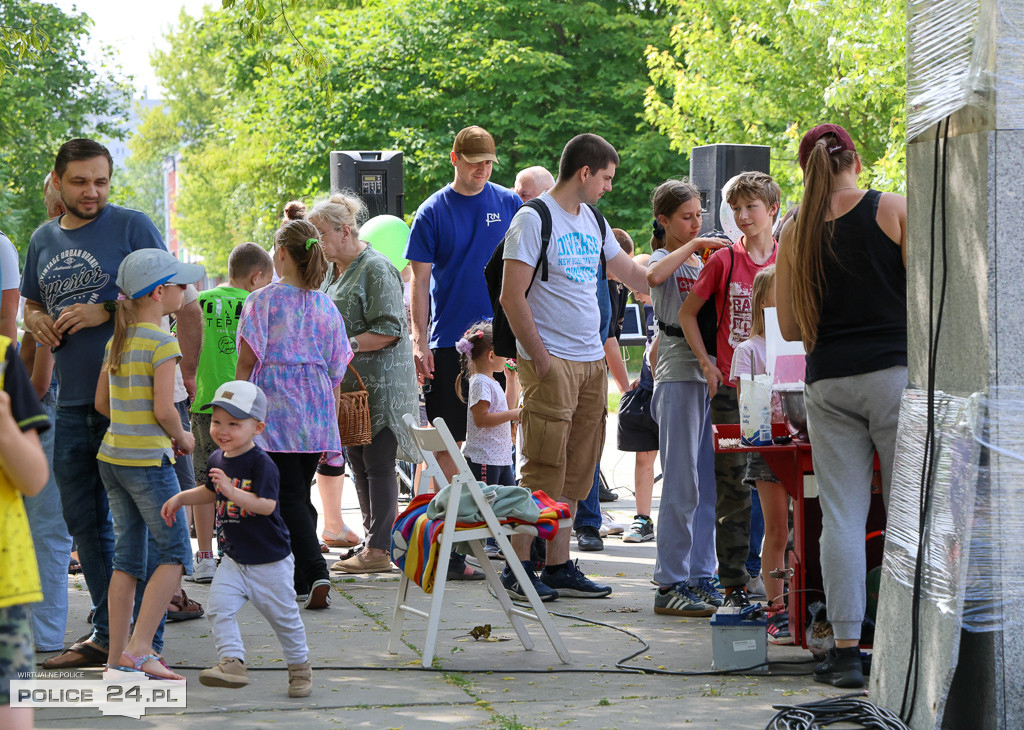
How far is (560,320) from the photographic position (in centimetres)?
612

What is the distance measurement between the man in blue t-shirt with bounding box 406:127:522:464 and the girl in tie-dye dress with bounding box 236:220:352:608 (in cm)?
131

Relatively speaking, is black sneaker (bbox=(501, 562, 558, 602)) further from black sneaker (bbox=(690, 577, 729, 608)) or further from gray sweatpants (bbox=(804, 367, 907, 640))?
gray sweatpants (bbox=(804, 367, 907, 640))

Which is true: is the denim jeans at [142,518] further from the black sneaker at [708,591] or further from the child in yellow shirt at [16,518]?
the black sneaker at [708,591]

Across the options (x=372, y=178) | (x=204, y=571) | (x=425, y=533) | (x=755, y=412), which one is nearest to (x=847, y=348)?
(x=755, y=412)

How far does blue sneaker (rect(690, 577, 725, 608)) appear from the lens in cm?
607

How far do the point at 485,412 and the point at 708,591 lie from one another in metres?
1.68

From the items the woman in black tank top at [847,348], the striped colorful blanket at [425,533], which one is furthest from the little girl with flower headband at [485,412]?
the woman in black tank top at [847,348]

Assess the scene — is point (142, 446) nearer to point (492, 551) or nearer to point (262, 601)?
point (262, 601)

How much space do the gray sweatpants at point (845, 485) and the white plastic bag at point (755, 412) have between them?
515 mm

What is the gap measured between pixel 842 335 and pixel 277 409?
9.33 feet

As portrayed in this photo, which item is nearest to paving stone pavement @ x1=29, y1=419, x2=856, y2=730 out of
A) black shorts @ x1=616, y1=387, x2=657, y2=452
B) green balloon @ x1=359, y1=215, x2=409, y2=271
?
black shorts @ x1=616, y1=387, x2=657, y2=452

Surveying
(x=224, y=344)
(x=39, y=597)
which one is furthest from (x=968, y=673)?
(x=224, y=344)

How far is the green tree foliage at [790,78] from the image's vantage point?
1556cm

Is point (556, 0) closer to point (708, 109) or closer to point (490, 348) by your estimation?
point (708, 109)
